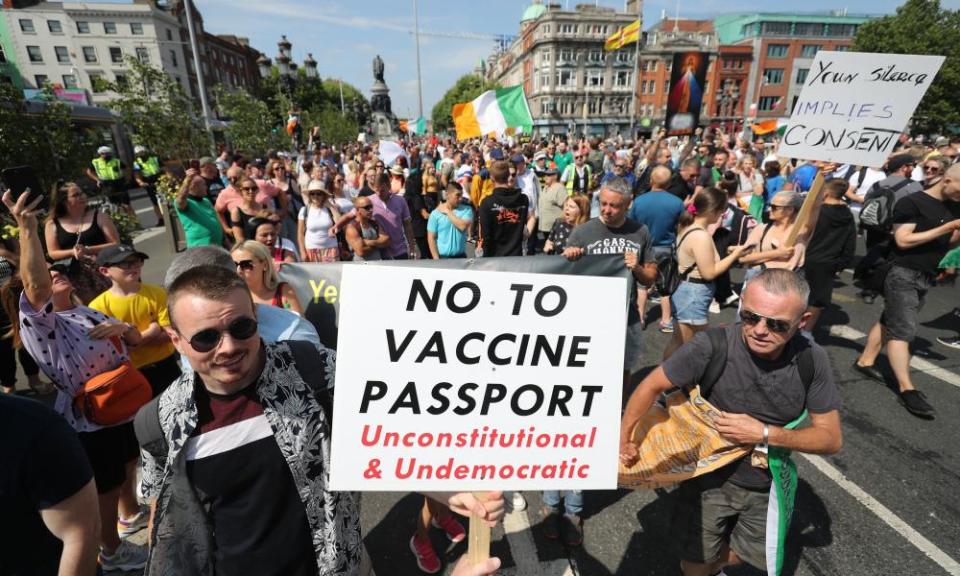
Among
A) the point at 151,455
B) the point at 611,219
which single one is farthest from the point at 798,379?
the point at 151,455

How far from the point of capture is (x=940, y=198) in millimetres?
4109

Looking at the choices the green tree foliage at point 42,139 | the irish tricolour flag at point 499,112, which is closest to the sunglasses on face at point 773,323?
the green tree foliage at point 42,139

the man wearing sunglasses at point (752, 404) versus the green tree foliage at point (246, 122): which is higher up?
the green tree foliage at point (246, 122)

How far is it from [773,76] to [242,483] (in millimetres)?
87949

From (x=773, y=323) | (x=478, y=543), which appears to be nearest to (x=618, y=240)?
(x=773, y=323)

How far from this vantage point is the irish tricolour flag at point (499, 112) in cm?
1125

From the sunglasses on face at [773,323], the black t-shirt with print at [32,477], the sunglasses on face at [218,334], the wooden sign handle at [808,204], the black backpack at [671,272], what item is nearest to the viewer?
the black t-shirt with print at [32,477]

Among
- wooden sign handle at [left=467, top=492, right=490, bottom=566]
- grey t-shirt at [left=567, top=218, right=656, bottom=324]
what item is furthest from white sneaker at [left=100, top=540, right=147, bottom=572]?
grey t-shirt at [left=567, top=218, right=656, bottom=324]

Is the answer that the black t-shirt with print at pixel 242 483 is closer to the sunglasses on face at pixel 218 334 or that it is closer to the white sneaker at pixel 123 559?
the sunglasses on face at pixel 218 334

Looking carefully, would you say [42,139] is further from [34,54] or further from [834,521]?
[34,54]

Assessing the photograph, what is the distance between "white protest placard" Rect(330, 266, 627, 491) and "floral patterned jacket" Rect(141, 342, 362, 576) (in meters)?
0.26

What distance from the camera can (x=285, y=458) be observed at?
159cm

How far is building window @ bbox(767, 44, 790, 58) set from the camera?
6750 cm

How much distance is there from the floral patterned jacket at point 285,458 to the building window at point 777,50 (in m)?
87.0
